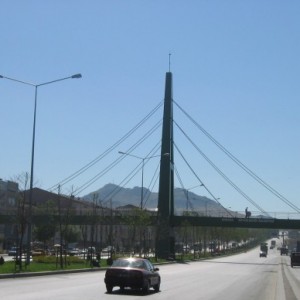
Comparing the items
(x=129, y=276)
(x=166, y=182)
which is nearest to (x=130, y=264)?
(x=129, y=276)

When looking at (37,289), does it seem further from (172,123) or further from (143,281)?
(172,123)

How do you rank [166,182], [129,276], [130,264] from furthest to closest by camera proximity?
1. [166,182]
2. [130,264]
3. [129,276]

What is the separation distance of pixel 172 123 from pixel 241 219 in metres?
19.2

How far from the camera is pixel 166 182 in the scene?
82.4 meters

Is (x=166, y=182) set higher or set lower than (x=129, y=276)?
higher

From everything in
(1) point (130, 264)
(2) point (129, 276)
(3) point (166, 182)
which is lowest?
(2) point (129, 276)

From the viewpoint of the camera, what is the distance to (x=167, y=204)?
8394 centimetres

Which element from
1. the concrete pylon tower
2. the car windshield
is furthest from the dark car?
the concrete pylon tower

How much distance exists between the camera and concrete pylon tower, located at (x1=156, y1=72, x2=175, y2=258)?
271 feet

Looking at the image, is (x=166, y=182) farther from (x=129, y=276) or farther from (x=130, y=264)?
(x=129, y=276)

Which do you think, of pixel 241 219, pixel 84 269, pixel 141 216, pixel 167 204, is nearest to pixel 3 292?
pixel 84 269

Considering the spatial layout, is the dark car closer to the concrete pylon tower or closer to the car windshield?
the car windshield

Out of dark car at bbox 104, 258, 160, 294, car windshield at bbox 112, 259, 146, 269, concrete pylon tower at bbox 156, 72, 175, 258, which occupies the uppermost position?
concrete pylon tower at bbox 156, 72, 175, 258

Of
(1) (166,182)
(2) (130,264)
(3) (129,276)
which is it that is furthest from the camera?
(1) (166,182)
